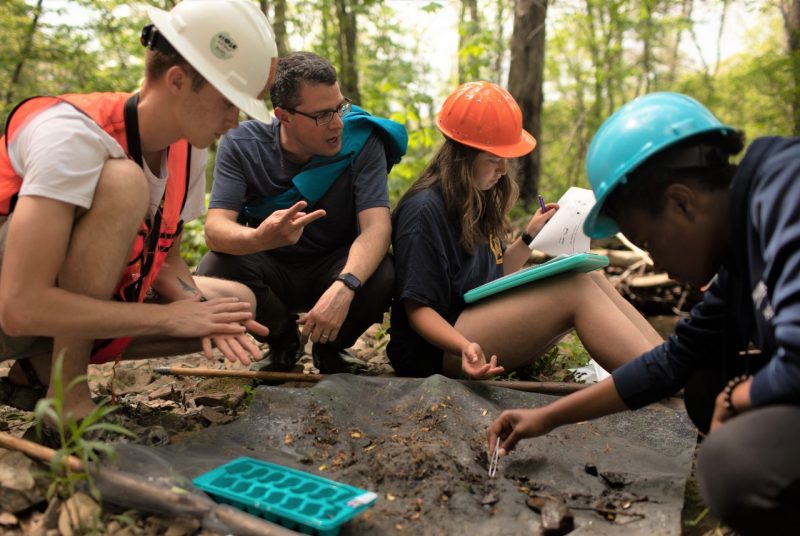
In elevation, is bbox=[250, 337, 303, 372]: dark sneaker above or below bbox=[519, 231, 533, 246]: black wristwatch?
below

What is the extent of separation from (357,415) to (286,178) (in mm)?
1205

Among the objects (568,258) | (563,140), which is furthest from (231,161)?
(563,140)

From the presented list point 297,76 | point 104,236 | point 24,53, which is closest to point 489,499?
point 104,236

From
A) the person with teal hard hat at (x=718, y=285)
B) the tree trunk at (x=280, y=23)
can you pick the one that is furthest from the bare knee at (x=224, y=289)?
the tree trunk at (x=280, y=23)

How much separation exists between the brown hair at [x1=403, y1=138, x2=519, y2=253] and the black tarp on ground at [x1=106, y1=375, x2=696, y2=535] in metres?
0.70

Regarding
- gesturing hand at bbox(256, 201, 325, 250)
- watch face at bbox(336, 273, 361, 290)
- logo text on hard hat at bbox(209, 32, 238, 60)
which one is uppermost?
logo text on hard hat at bbox(209, 32, 238, 60)

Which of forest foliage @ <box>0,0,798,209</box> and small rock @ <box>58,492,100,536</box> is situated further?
forest foliage @ <box>0,0,798,209</box>

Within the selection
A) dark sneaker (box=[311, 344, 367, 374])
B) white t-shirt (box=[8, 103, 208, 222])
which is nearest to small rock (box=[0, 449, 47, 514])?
white t-shirt (box=[8, 103, 208, 222])

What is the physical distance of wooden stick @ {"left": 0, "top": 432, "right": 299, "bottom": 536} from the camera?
1.58m

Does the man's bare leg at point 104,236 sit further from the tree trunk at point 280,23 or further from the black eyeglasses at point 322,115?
the tree trunk at point 280,23

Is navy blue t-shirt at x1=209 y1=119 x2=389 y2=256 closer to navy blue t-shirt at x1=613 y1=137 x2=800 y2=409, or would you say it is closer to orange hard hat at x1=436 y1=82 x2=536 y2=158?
orange hard hat at x1=436 y1=82 x2=536 y2=158

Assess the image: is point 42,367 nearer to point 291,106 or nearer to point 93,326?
point 93,326

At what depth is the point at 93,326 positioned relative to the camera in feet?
6.23

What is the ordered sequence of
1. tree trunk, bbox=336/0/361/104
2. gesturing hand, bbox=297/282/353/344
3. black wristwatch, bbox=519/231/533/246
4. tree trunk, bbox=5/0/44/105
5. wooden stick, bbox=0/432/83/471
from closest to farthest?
wooden stick, bbox=0/432/83/471
gesturing hand, bbox=297/282/353/344
black wristwatch, bbox=519/231/533/246
tree trunk, bbox=5/0/44/105
tree trunk, bbox=336/0/361/104
